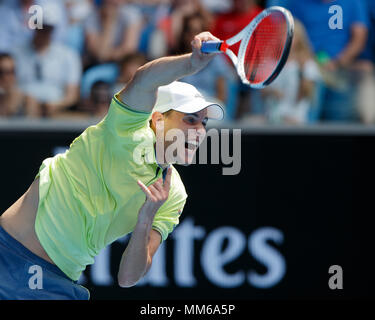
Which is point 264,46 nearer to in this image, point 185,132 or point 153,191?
point 185,132

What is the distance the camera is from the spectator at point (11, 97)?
20.0 ft

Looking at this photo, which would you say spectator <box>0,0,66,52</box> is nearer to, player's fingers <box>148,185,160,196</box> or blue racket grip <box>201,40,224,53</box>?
player's fingers <box>148,185,160,196</box>

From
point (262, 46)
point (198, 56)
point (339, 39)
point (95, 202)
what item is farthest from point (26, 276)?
point (339, 39)

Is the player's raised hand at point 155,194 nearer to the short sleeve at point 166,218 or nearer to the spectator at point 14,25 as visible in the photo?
the short sleeve at point 166,218

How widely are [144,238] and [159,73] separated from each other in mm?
854

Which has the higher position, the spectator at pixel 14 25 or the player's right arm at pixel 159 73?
the spectator at pixel 14 25

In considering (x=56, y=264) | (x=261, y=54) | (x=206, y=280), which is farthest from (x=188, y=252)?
(x=261, y=54)

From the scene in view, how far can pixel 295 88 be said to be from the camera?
6.32 meters

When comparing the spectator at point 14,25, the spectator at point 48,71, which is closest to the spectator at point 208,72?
the spectator at point 48,71

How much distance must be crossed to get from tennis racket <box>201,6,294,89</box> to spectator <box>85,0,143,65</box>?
2992 millimetres

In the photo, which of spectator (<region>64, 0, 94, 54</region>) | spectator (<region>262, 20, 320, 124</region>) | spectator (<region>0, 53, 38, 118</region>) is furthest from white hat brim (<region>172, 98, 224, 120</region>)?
spectator (<region>64, 0, 94, 54</region>)

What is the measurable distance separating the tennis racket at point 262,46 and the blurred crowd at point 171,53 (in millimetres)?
2430
